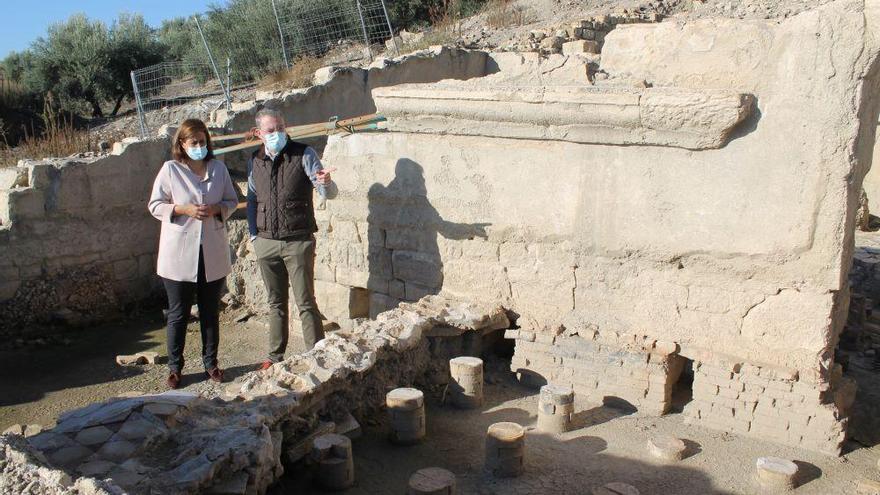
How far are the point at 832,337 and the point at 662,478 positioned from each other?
116cm

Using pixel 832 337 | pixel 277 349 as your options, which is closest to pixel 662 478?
pixel 832 337

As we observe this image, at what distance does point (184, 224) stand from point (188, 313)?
0.67 m

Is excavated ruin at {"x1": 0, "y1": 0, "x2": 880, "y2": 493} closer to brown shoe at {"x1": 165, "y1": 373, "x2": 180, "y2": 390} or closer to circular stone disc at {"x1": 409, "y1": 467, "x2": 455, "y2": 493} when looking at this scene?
circular stone disc at {"x1": 409, "y1": 467, "x2": 455, "y2": 493}

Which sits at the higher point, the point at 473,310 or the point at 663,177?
the point at 663,177

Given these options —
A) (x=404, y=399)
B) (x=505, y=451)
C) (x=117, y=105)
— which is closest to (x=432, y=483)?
(x=505, y=451)

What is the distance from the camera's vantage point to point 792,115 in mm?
3877

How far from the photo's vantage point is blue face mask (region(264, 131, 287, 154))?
519 cm

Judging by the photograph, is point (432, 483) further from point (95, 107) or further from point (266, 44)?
point (95, 107)

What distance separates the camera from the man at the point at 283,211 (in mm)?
5203

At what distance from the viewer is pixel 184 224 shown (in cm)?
514

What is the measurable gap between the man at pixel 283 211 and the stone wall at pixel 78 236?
2469 mm

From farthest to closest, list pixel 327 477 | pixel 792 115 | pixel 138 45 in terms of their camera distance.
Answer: pixel 138 45, pixel 792 115, pixel 327 477

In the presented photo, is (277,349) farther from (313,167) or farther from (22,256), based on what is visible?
(22,256)

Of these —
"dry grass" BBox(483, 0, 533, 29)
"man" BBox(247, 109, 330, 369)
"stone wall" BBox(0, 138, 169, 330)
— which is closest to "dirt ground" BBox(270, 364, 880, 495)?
"man" BBox(247, 109, 330, 369)
